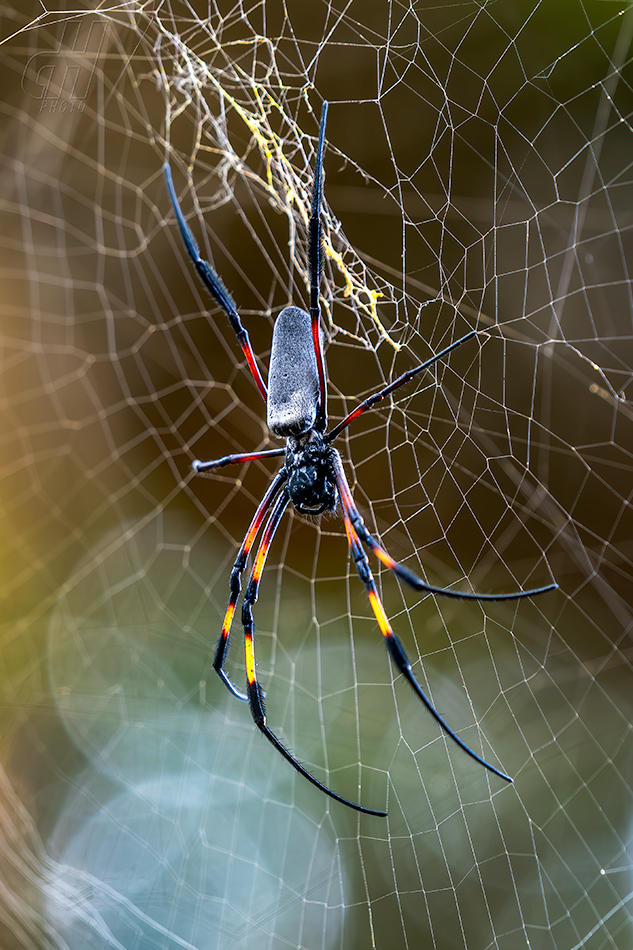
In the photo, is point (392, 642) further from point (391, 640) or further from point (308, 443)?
point (308, 443)

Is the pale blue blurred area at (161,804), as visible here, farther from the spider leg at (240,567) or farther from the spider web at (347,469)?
the spider leg at (240,567)

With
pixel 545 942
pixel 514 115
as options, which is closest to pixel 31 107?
pixel 514 115

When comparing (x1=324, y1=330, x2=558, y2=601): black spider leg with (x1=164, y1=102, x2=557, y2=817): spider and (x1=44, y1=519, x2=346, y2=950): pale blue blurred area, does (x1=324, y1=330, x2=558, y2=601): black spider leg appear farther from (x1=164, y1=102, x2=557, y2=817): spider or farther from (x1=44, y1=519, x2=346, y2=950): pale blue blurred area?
(x1=44, y1=519, x2=346, y2=950): pale blue blurred area

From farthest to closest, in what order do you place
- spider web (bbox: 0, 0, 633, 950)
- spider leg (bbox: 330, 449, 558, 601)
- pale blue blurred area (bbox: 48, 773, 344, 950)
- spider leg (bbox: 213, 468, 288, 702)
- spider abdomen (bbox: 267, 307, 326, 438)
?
pale blue blurred area (bbox: 48, 773, 344, 950), spider web (bbox: 0, 0, 633, 950), spider leg (bbox: 213, 468, 288, 702), spider abdomen (bbox: 267, 307, 326, 438), spider leg (bbox: 330, 449, 558, 601)

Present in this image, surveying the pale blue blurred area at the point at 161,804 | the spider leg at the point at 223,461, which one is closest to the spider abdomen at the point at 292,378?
the spider leg at the point at 223,461

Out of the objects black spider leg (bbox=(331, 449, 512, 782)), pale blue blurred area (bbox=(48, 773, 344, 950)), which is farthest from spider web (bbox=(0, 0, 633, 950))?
black spider leg (bbox=(331, 449, 512, 782))

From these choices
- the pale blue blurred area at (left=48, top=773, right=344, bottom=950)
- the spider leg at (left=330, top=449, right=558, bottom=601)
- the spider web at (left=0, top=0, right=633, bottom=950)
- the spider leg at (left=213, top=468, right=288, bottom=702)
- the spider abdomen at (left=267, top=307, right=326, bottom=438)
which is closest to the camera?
the spider leg at (left=330, top=449, right=558, bottom=601)
